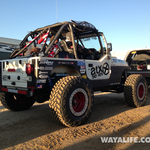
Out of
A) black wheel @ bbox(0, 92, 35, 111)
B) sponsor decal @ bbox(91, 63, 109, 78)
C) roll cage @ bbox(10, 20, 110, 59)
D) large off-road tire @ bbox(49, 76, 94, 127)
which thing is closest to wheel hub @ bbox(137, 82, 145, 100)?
sponsor decal @ bbox(91, 63, 109, 78)

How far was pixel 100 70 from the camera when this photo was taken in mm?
4344

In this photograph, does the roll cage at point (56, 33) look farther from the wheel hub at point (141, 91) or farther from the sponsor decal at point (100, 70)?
the wheel hub at point (141, 91)

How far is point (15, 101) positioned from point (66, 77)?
2.12m

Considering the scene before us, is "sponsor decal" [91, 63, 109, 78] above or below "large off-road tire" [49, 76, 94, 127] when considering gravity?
above

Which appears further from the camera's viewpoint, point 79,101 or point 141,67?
point 141,67

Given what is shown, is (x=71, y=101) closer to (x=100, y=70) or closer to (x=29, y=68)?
(x=29, y=68)

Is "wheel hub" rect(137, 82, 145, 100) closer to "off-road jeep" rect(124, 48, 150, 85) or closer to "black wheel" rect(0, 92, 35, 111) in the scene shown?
"off-road jeep" rect(124, 48, 150, 85)

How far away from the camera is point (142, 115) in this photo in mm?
4074

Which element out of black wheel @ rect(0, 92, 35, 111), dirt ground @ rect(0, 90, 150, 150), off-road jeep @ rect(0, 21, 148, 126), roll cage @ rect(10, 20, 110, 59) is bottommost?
dirt ground @ rect(0, 90, 150, 150)

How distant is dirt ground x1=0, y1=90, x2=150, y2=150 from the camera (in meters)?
2.48

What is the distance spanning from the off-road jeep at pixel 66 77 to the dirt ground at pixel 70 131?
0.33m

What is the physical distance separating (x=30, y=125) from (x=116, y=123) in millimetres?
1883

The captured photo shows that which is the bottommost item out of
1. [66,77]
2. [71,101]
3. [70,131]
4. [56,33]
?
[70,131]

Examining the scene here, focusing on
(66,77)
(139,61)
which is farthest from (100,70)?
(139,61)
